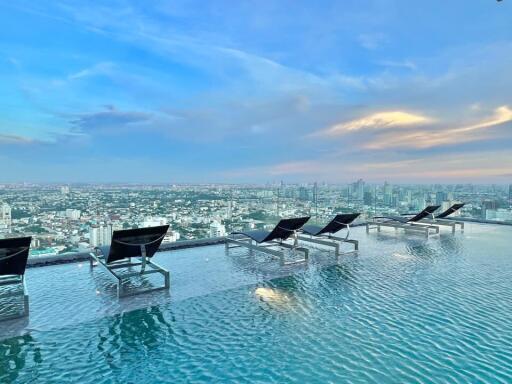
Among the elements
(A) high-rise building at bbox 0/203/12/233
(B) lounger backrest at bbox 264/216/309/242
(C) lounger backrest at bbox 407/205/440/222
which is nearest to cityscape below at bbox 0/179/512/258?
(A) high-rise building at bbox 0/203/12/233

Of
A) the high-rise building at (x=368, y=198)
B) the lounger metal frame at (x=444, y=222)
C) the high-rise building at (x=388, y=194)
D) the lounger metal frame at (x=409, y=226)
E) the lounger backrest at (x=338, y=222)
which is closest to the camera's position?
the lounger backrest at (x=338, y=222)

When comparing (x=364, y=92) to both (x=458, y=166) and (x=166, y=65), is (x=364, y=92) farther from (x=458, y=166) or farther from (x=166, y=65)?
(x=166, y=65)

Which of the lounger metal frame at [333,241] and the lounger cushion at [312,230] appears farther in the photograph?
the lounger cushion at [312,230]

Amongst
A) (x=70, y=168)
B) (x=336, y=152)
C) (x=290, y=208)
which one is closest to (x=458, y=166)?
(x=336, y=152)

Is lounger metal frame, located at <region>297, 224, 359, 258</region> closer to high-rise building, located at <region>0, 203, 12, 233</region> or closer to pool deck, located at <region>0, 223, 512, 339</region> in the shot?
pool deck, located at <region>0, 223, 512, 339</region>

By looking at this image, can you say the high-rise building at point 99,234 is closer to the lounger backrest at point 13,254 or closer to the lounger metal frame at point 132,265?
the lounger metal frame at point 132,265

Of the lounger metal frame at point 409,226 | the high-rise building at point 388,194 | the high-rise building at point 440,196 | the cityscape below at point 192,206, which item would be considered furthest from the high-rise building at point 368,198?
the high-rise building at point 440,196

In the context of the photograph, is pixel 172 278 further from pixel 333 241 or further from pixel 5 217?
pixel 333 241

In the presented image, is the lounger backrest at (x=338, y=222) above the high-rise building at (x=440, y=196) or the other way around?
the other way around
